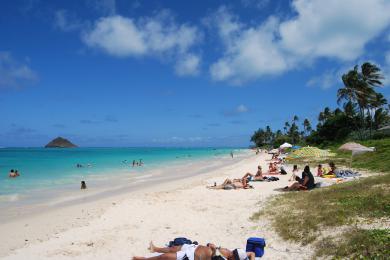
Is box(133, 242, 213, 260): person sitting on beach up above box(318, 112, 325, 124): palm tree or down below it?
below

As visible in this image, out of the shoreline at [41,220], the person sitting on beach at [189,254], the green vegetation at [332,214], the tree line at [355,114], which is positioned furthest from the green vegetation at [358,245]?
the tree line at [355,114]

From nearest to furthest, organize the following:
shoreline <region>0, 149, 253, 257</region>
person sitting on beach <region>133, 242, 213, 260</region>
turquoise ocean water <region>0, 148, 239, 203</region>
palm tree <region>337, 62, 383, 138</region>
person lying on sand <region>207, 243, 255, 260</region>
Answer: person sitting on beach <region>133, 242, 213, 260</region> < person lying on sand <region>207, 243, 255, 260</region> < shoreline <region>0, 149, 253, 257</region> < turquoise ocean water <region>0, 148, 239, 203</region> < palm tree <region>337, 62, 383, 138</region>

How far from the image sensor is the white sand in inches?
319

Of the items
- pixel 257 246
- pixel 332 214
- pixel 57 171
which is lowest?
pixel 257 246

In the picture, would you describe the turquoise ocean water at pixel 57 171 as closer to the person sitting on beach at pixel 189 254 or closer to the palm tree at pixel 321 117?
the person sitting on beach at pixel 189 254

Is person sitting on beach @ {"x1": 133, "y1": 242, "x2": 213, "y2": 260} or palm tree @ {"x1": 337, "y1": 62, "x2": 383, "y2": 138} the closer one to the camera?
person sitting on beach @ {"x1": 133, "y1": 242, "x2": 213, "y2": 260}

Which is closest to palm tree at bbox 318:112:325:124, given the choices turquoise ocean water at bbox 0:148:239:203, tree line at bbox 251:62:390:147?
tree line at bbox 251:62:390:147

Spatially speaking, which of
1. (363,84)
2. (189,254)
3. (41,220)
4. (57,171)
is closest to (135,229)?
(189,254)

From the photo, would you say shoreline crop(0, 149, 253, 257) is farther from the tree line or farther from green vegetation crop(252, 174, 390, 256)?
the tree line

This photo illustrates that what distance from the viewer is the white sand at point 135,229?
811cm

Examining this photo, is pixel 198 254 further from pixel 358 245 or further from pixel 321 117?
pixel 321 117

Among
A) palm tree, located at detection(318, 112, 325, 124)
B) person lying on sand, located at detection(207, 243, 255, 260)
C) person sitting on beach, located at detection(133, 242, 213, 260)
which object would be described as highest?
palm tree, located at detection(318, 112, 325, 124)

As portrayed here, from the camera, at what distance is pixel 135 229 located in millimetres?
10031

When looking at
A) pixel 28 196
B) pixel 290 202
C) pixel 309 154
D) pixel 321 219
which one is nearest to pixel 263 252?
pixel 321 219
